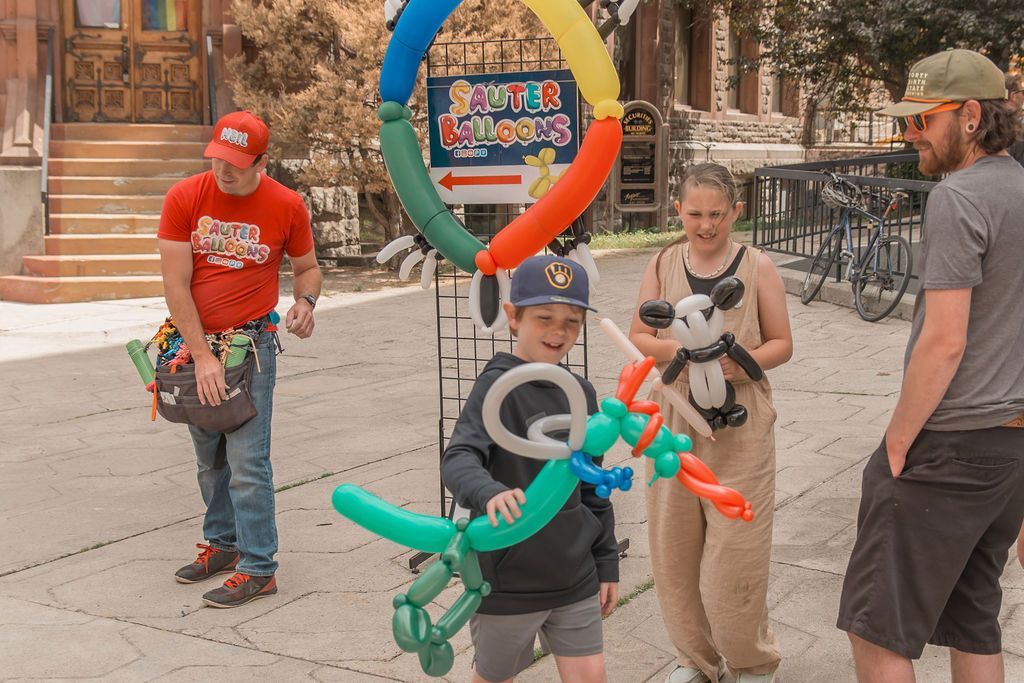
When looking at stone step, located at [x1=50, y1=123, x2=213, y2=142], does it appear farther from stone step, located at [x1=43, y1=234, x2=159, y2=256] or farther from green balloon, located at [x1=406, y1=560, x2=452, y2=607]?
green balloon, located at [x1=406, y1=560, x2=452, y2=607]

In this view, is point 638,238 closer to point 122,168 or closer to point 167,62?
point 167,62

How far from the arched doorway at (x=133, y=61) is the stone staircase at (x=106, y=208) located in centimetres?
31

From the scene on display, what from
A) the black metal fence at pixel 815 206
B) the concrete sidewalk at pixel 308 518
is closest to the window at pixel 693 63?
the black metal fence at pixel 815 206

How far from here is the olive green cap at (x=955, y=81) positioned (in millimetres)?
2881

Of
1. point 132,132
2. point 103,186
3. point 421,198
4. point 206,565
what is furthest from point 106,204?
point 421,198

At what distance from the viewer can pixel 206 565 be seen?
4859 mm

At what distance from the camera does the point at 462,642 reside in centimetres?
423

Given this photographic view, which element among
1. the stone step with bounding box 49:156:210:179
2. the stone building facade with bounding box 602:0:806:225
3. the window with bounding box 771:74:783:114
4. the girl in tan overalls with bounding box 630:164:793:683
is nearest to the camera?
the girl in tan overalls with bounding box 630:164:793:683

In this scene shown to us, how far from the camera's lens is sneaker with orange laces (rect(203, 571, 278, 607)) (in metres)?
4.56

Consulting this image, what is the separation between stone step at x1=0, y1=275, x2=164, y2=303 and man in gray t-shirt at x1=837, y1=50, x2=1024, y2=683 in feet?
34.7

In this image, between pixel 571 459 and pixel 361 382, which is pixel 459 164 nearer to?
pixel 571 459

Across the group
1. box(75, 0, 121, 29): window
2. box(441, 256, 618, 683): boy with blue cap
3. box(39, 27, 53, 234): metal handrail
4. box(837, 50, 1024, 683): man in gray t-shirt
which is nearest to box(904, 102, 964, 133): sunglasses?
box(837, 50, 1024, 683): man in gray t-shirt

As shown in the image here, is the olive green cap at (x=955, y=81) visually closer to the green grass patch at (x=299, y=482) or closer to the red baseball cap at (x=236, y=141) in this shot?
the red baseball cap at (x=236, y=141)

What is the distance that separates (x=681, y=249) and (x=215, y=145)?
179 centimetres
